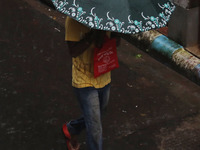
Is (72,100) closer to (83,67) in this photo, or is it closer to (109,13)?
(83,67)

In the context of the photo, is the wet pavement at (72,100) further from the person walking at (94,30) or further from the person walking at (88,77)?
the person walking at (88,77)

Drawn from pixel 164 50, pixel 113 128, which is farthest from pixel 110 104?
pixel 164 50

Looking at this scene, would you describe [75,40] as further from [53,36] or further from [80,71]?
[53,36]

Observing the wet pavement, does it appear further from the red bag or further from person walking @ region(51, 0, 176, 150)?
the red bag

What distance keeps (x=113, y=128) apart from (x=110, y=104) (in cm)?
58

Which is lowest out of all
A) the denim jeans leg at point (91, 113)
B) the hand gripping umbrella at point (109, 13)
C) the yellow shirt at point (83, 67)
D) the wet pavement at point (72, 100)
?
the wet pavement at point (72, 100)

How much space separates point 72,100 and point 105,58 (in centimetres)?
200

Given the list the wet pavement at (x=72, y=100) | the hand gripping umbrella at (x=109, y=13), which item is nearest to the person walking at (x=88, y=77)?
the hand gripping umbrella at (x=109, y=13)

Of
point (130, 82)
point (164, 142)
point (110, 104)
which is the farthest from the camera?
point (130, 82)

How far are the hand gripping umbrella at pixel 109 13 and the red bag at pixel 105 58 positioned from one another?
1.77 feet

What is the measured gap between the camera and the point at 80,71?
3.97m

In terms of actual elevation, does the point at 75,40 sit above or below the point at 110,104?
above

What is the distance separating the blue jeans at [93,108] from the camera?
13.1 feet

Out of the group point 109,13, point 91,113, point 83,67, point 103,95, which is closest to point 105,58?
point 83,67
